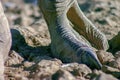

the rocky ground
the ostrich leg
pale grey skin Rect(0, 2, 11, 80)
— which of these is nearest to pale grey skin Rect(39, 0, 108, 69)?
the ostrich leg

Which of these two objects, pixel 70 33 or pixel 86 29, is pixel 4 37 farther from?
pixel 86 29

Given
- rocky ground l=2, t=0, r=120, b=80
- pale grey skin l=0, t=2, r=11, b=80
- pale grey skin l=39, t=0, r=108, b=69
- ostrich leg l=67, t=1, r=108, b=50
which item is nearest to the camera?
rocky ground l=2, t=0, r=120, b=80

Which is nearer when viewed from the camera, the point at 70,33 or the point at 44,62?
the point at 44,62

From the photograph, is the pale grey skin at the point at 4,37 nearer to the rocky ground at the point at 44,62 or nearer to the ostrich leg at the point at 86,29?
the rocky ground at the point at 44,62

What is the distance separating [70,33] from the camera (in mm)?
4957

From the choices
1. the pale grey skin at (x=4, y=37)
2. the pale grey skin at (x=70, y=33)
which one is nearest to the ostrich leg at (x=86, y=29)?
the pale grey skin at (x=70, y=33)

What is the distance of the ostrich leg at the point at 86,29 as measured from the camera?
5.38m

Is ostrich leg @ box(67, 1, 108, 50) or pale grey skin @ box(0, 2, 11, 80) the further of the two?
ostrich leg @ box(67, 1, 108, 50)

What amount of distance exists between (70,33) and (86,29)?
0.51 metres

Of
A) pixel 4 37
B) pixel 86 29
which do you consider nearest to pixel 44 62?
pixel 4 37

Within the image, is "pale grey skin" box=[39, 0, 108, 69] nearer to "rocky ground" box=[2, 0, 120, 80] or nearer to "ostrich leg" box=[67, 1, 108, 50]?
"ostrich leg" box=[67, 1, 108, 50]

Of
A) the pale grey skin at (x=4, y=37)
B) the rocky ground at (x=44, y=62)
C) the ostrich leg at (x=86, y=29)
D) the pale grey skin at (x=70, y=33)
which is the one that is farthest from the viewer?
the ostrich leg at (x=86, y=29)

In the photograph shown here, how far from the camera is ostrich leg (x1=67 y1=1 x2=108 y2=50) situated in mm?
5379

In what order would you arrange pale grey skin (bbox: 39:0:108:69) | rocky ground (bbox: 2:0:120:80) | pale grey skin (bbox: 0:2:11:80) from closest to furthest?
1. rocky ground (bbox: 2:0:120:80)
2. pale grey skin (bbox: 39:0:108:69)
3. pale grey skin (bbox: 0:2:11:80)
